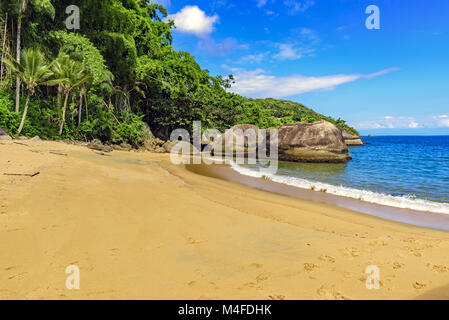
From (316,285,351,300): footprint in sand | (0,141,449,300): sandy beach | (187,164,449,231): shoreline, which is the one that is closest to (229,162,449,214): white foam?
(187,164,449,231): shoreline

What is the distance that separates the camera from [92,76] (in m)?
15.5

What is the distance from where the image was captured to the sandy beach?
2359mm

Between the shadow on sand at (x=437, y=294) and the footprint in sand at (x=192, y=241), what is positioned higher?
A: the footprint in sand at (x=192, y=241)

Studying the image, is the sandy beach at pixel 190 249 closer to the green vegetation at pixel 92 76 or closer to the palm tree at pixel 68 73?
the green vegetation at pixel 92 76

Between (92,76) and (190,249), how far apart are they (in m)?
16.2

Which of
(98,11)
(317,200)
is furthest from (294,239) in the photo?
(98,11)

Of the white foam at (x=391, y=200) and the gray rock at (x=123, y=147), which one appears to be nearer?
the white foam at (x=391, y=200)

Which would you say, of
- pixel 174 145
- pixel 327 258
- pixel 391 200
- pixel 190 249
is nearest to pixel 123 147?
pixel 174 145

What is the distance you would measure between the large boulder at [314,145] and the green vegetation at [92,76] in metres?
9.45

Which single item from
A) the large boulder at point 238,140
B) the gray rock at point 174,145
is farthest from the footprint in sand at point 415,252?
the large boulder at point 238,140

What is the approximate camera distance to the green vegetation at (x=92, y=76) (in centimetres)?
1352

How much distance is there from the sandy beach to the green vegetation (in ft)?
36.0

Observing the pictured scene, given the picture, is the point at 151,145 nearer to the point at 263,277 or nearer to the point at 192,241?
the point at 192,241

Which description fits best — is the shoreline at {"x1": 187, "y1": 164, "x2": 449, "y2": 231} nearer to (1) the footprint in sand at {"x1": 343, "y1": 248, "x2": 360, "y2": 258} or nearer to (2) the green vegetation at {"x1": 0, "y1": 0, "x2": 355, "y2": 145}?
(1) the footprint in sand at {"x1": 343, "y1": 248, "x2": 360, "y2": 258}
